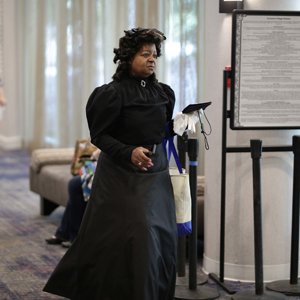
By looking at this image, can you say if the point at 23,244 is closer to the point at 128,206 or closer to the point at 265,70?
the point at 128,206

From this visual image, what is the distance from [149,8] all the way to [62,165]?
1756 millimetres

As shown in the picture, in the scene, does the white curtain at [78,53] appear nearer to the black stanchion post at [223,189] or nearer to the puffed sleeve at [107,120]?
the black stanchion post at [223,189]

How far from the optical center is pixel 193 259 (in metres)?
4.06

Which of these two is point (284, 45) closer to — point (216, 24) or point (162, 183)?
point (216, 24)

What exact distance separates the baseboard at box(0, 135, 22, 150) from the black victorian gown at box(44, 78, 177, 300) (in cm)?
793

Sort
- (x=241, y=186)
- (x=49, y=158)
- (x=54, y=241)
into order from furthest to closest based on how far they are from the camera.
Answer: (x=49, y=158) → (x=54, y=241) → (x=241, y=186)

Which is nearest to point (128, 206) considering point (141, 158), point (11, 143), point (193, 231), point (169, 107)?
point (141, 158)

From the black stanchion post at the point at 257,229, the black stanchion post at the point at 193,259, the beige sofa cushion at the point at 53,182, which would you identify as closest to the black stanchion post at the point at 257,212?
the black stanchion post at the point at 257,229

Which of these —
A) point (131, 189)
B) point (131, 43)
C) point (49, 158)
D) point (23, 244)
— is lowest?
point (23, 244)

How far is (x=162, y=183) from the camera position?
3.42 meters

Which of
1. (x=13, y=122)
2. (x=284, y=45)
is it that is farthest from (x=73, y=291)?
(x=13, y=122)

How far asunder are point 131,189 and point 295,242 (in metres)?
1.28

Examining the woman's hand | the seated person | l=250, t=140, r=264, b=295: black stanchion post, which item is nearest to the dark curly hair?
the woman's hand

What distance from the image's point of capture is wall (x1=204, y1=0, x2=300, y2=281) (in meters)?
4.20
